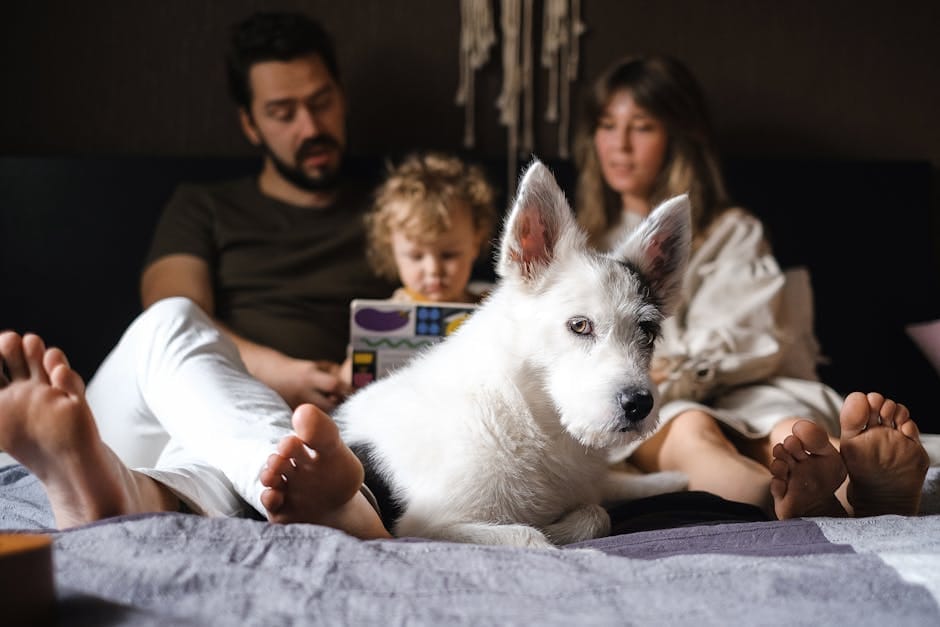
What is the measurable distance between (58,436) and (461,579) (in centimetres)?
57

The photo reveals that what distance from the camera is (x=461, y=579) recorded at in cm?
101

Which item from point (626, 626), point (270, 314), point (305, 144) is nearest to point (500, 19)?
point (305, 144)

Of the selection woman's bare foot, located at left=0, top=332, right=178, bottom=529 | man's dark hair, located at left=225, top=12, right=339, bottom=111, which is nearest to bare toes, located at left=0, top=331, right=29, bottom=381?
woman's bare foot, located at left=0, top=332, right=178, bottom=529

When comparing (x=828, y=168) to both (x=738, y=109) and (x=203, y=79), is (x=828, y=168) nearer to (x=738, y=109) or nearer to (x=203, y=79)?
(x=738, y=109)

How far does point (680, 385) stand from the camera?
2102 mm

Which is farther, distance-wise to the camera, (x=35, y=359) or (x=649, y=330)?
(x=649, y=330)

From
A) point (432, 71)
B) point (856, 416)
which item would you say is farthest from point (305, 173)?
point (856, 416)

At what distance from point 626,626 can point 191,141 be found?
9.25ft

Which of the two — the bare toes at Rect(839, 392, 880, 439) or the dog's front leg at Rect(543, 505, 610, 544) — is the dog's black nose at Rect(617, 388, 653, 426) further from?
the bare toes at Rect(839, 392, 880, 439)

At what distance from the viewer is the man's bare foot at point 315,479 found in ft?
3.77

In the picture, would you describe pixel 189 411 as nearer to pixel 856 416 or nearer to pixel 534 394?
pixel 534 394

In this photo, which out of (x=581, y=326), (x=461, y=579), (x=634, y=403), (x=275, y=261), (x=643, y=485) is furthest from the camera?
(x=275, y=261)

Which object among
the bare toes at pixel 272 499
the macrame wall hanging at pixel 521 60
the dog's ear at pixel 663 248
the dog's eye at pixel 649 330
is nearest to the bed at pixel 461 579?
the bare toes at pixel 272 499

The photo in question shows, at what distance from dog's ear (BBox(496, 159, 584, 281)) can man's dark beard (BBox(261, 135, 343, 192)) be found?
4.67 feet
